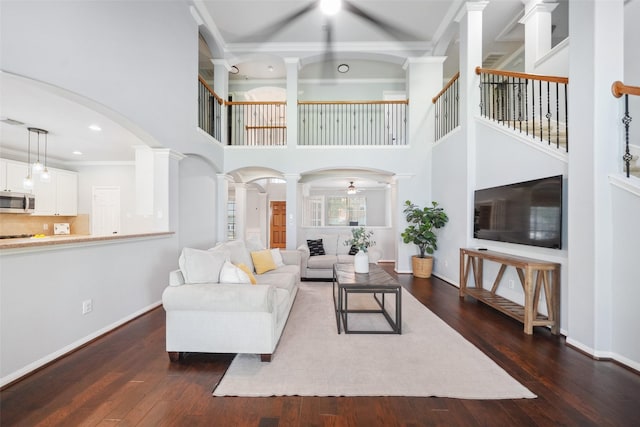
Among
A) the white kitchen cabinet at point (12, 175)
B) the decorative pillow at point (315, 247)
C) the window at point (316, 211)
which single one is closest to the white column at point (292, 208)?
the decorative pillow at point (315, 247)

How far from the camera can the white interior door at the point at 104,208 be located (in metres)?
7.11

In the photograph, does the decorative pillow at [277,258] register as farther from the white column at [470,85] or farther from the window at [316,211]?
the window at [316,211]

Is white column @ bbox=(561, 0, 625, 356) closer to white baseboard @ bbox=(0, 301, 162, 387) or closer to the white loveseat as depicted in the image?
the white loveseat

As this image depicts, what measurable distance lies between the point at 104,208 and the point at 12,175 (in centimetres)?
182

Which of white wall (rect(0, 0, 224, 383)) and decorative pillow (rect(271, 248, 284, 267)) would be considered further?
decorative pillow (rect(271, 248, 284, 267))

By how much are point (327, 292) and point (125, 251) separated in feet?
9.30

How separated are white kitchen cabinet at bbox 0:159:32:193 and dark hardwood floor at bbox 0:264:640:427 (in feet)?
16.9

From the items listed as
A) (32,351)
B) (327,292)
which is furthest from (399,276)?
(32,351)

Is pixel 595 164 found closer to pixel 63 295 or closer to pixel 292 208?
pixel 63 295

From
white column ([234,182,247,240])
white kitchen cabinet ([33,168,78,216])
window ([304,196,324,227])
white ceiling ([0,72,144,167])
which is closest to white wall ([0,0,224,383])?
white ceiling ([0,72,144,167])

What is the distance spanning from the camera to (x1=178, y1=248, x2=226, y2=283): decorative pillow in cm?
243

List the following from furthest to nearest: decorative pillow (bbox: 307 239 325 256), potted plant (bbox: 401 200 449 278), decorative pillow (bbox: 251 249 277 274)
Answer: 1. decorative pillow (bbox: 307 239 325 256)
2. potted plant (bbox: 401 200 449 278)
3. decorative pillow (bbox: 251 249 277 274)

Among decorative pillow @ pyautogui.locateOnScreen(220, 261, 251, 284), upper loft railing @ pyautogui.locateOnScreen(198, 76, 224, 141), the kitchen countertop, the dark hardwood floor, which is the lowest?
the dark hardwood floor

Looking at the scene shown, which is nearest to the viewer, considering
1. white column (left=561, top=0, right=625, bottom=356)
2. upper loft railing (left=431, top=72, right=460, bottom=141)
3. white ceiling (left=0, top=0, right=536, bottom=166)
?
white column (left=561, top=0, right=625, bottom=356)
